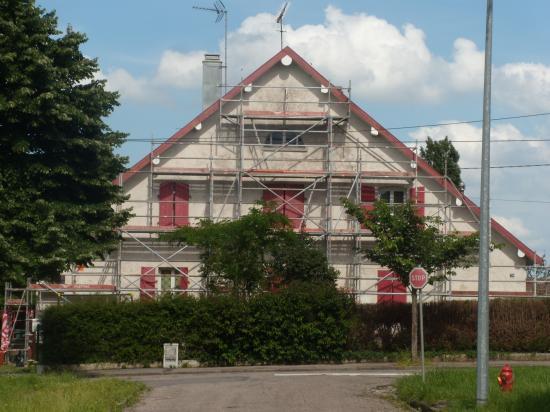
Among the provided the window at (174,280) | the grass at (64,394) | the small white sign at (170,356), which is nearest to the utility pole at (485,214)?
the grass at (64,394)

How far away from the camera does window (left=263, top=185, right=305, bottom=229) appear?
42375mm

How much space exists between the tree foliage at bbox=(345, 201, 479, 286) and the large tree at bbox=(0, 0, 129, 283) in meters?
10.5

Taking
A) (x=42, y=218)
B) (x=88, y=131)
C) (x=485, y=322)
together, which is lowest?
(x=485, y=322)

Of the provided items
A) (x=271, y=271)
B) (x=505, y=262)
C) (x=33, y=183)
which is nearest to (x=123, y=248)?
(x=271, y=271)

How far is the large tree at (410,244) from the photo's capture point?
32.2 meters

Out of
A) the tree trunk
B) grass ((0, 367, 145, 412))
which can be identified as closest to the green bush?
the tree trunk

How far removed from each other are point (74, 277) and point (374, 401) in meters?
25.0

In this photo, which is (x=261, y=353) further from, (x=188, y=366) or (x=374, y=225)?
(x=374, y=225)

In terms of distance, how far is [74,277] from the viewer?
137 feet

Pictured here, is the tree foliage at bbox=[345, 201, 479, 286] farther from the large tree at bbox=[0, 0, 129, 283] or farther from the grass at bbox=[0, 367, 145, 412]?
the grass at bbox=[0, 367, 145, 412]

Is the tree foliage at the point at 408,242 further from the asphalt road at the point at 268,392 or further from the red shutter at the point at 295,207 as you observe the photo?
the red shutter at the point at 295,207

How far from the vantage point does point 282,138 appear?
4341 cm

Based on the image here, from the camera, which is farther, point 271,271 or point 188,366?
point 271,271

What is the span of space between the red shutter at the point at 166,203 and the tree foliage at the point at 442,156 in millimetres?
20815
